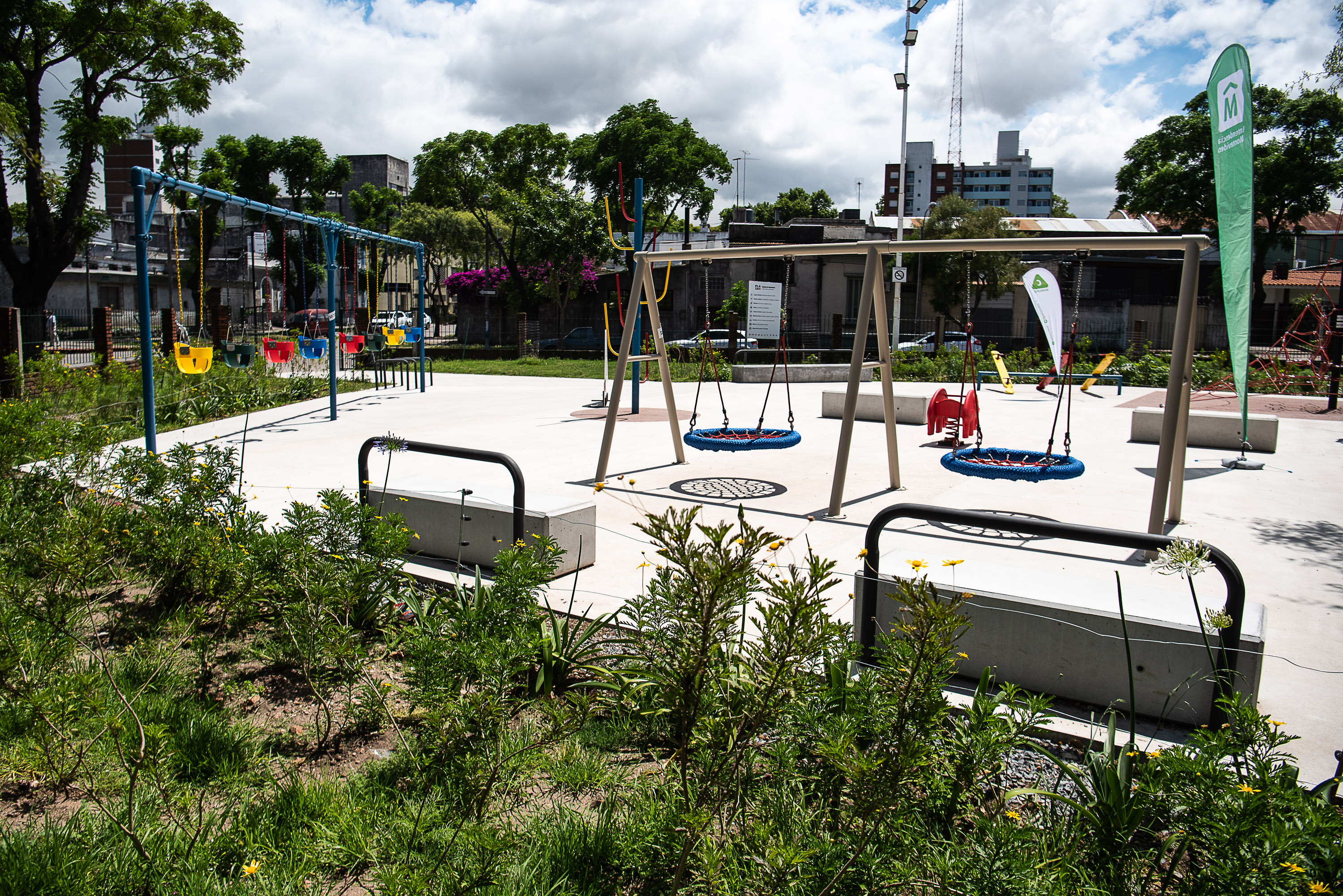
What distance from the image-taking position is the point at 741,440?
624cm

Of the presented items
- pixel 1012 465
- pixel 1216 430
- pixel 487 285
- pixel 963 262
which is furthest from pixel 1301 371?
pixel 487 285

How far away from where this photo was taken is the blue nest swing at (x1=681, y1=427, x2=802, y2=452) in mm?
6152

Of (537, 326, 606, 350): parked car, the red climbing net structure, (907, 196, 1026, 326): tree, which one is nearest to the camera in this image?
the red climbing net structure

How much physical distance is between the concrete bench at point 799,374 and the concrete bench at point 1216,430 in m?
8.89

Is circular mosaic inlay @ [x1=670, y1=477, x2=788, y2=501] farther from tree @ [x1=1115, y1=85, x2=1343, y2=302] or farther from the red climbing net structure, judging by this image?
tree @ [x1=1115, y1=85, x2=1343, y2=302]

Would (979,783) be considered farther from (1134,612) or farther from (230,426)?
(230,426)

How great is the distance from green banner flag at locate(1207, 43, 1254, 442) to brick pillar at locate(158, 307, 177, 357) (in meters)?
13.2

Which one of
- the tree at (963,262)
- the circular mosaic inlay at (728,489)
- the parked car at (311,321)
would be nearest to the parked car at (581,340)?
the parked car at (311,321)

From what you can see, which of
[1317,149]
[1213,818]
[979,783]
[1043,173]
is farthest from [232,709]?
[1043,173]

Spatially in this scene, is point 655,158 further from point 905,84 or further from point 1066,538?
point 1066,538

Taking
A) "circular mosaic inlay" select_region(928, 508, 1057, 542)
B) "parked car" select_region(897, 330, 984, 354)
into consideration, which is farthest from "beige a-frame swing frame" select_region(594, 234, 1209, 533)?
"parked car" select_region(897, 330, 984, 354)

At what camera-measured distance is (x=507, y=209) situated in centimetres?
3456

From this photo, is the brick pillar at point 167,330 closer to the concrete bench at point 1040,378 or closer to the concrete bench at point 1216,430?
the concrete bench at point 1216,430

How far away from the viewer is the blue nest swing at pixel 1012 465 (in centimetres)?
535
